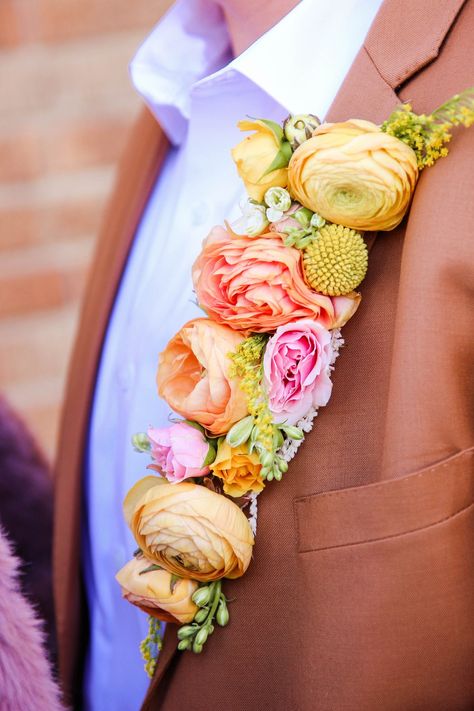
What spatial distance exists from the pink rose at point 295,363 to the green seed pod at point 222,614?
0.21m

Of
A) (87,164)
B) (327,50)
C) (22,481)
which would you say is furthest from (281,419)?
(87,164)

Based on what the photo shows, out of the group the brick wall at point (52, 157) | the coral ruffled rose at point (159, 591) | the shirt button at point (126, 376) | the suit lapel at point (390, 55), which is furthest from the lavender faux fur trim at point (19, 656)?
the brick wall at point (52, 157)

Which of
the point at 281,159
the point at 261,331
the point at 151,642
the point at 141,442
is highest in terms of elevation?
the point at 281,159

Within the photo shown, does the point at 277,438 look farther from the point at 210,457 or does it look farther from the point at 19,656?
the point at 19,656

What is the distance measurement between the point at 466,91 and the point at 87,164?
3.86ft

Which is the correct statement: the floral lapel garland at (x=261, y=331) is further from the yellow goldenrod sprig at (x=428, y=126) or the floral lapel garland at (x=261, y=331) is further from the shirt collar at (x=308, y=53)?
the shirt collar at (x=308, y=53)

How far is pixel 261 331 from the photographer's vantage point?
682 millimetres

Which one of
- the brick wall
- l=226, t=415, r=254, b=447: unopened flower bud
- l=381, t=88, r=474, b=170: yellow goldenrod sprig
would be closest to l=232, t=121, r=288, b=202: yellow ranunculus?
l=381, t=88, r=474, b=170: yellow goldenrod sprig

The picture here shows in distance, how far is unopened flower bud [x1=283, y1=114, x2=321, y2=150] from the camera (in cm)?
68

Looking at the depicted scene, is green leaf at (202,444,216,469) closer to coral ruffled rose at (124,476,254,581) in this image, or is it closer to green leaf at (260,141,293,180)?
coral ruffled rose at (124,476,254,581)

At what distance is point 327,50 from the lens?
79 cm

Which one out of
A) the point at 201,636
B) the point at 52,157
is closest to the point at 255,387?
the point at 201,636

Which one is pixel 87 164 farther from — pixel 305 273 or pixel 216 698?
pixel 216 698

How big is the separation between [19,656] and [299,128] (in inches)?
20.9
